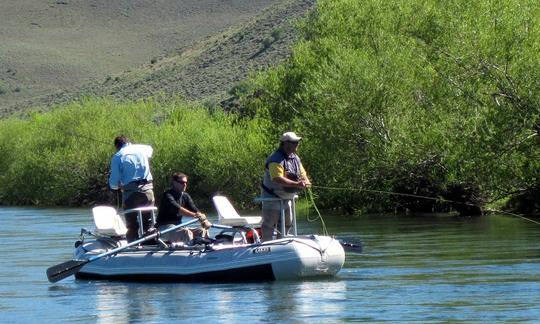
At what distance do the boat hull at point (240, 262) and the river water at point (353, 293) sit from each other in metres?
0.16

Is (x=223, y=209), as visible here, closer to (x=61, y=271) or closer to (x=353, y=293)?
(x=353, y=293)

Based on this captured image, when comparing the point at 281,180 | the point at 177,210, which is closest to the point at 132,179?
the point at 177,210

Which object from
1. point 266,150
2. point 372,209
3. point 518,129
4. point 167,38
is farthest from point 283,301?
point 167,38

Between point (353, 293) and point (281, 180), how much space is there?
1.87 metres

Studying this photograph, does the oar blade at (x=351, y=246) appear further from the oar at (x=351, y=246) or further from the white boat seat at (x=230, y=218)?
the white boat seat at (x=230, y=218)

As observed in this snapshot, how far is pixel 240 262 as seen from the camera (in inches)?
720

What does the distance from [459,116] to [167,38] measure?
284 ft

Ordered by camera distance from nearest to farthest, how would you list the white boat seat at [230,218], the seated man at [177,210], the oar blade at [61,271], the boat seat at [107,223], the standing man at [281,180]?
the standing man at [281,180]
the white boat seat at [230,218]
the seated man at [177,210]
the oar blade at [61,271]
the boat seat at [107,223]

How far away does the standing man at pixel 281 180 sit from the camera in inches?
709

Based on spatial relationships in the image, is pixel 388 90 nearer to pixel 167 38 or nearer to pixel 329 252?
→ pixel 329 252

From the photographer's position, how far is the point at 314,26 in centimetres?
4291

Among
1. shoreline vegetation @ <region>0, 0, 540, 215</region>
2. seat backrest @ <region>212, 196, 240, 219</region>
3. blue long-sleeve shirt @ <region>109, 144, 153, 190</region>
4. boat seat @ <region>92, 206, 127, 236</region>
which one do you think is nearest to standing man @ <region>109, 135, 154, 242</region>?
blue long-sleeve shirt @ <region>109, 144, 153, 190</region>

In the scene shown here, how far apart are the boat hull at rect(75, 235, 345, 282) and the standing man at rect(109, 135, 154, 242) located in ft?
1.74

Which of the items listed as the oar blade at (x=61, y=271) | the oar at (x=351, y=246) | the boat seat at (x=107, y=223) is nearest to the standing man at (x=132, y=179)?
the boat seat at (x=107, y=223)
